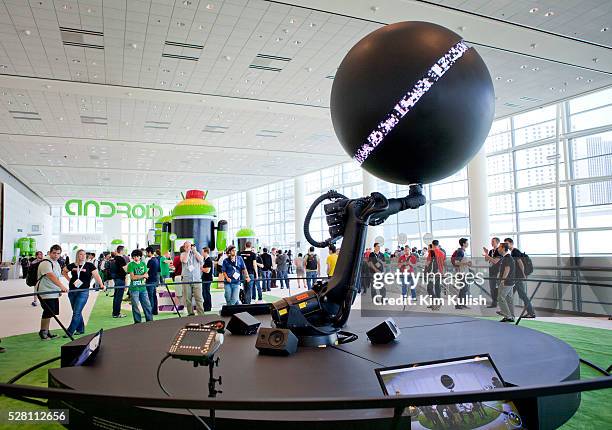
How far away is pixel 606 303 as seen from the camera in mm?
8930

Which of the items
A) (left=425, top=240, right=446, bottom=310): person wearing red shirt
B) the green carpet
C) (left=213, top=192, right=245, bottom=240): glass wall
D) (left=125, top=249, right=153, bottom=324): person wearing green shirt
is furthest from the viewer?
(left=213, top=192, right=245, bottom=240): glass wall

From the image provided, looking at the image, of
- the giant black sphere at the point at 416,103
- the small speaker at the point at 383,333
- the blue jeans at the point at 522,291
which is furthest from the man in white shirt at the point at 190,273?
the giant black sphere at the point at 416,103

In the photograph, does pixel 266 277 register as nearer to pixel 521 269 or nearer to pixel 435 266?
pixel 435 266

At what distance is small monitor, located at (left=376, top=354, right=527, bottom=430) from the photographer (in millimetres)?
2500

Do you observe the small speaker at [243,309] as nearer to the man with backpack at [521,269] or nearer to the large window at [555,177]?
the man with backpack at [521,269]

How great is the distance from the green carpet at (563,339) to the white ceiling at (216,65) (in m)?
6.62

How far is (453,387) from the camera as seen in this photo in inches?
107

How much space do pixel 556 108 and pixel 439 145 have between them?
1540 centimetres

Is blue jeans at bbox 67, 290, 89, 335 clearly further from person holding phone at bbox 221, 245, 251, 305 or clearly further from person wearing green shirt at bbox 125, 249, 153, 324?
person holding phone at bbox 221, 245, 251, 305

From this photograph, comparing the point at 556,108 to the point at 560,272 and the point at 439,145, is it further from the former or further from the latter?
the point at 439,145

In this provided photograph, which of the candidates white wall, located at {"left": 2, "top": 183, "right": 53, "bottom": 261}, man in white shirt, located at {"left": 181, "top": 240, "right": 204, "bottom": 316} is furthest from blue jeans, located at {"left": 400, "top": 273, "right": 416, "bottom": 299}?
white wall, located at {"left": 2, "top": 183, "right": 53, "bottom": 261}

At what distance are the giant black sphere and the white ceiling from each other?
7.13 meters

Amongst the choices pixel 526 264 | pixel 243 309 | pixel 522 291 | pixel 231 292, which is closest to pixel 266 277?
pixel 231 292

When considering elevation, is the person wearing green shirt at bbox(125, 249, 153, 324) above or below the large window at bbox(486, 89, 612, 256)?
below
